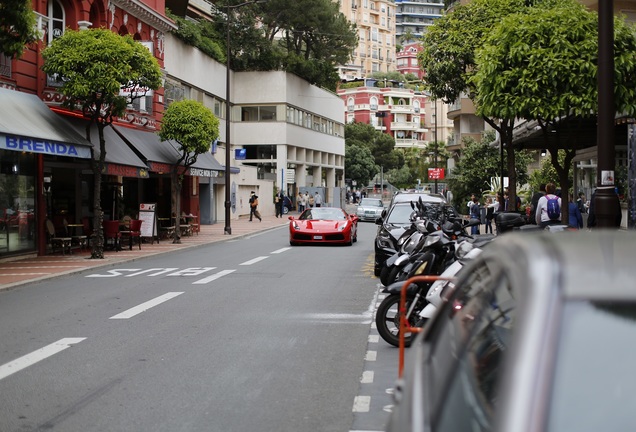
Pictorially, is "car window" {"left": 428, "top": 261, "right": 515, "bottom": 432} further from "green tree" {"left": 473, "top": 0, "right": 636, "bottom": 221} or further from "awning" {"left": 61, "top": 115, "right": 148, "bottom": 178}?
"awning" {"left": 61, "top": 115, "right": 148, "bottom": 178}

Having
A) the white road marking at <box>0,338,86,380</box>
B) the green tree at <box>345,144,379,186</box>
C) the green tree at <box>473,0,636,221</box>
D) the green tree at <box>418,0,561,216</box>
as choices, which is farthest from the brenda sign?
the green tree at <box>345,144,379,186</box>

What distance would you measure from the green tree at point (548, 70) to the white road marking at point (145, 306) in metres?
8.16

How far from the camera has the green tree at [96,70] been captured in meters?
20.9

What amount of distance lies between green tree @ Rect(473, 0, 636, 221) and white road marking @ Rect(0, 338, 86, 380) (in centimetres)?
1117

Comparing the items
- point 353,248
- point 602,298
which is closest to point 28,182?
point 353,248

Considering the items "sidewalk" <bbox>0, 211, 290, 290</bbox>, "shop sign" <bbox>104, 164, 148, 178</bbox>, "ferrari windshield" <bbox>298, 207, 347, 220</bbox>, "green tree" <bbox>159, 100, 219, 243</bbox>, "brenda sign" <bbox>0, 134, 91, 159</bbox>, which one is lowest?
"sidewalk" <bbox>0, 211, 290, 290</bbox>

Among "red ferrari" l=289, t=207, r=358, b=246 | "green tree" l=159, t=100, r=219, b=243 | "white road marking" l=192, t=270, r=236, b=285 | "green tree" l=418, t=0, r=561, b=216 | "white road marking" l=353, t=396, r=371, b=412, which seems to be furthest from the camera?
"green tree" l=159, t=100, r=219, b=243

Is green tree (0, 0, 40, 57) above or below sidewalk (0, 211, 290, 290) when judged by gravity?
above

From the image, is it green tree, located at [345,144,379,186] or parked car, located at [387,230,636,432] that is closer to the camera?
parked car, located at [387,230,636,432]

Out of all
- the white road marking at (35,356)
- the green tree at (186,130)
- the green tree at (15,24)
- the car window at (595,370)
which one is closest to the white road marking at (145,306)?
the white road marking at (35,356)

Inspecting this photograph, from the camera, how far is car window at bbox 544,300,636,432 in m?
1.99

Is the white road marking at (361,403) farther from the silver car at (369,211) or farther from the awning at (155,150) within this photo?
the silver car at (369,211)

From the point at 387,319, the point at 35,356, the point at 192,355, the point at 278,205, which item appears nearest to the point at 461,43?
the point at 387,319

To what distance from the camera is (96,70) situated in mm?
20938
